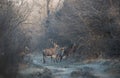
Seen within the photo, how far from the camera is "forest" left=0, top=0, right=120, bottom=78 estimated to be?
45.2ft

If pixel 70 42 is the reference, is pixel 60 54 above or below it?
below

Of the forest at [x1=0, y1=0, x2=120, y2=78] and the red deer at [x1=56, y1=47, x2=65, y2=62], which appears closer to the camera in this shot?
the forest at [x1=0, y1=0, x2=120, y2=78]

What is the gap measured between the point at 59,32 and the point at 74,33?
15.2 ft

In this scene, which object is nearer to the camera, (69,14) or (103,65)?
(103,65)

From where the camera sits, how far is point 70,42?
30.6m

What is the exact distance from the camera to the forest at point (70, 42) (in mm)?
13785

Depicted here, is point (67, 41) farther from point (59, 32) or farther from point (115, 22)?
point (115, 22)

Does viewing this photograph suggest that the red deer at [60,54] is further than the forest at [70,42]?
Yes

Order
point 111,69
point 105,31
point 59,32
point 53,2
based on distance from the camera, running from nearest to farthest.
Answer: point 111,69, point 105,31, point 59,32, point 53,2

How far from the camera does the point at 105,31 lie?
25422 mm

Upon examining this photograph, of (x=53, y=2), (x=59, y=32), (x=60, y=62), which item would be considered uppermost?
(x=53, y=2)

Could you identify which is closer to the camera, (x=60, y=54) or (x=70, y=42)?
(x=60, y=54)

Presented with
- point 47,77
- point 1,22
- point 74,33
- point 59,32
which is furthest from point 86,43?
point 1,22

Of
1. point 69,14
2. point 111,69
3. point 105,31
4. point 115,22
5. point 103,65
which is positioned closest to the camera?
point 111,69
